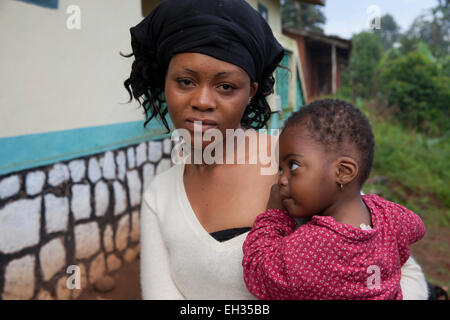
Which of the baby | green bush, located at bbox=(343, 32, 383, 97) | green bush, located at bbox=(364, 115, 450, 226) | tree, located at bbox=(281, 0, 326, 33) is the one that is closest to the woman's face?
the baby

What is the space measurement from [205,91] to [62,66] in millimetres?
2113

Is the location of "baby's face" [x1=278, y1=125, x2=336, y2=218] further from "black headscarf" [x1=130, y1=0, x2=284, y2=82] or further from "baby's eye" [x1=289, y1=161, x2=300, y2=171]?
"black headscarf" [x1=130, y1=0, x2=284, y2=82]

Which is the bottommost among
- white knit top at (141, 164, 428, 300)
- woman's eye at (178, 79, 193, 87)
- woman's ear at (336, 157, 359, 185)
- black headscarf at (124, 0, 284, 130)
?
white knit top at (141, 164, 428, 300)

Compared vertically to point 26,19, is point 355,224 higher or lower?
lower

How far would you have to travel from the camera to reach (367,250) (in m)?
1.12

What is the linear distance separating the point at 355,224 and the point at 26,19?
2.54 m

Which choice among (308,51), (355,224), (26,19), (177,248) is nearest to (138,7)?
(26,19)

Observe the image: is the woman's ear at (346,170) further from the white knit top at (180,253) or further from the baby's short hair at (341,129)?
the white knit top at (180,253)

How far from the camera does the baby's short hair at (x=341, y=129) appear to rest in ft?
3.76

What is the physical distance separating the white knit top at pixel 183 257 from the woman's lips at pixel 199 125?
1.14 feet

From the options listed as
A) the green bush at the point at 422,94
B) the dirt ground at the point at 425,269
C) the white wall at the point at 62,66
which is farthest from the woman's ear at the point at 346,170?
the green bush at the point at 422,94

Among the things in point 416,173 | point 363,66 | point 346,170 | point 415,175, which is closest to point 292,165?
point 346,170

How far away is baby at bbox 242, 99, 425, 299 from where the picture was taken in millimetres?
1090
